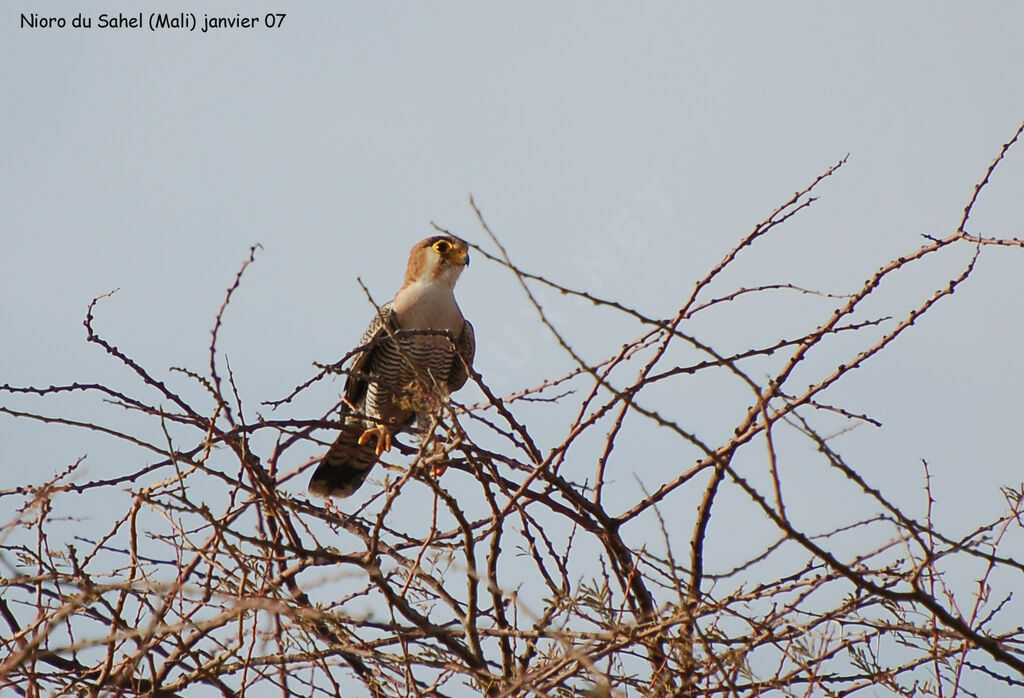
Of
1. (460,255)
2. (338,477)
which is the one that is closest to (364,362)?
(338,477)

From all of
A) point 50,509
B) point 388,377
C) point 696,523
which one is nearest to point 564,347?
point 696,523

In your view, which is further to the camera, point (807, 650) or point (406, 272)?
point (406, 272)

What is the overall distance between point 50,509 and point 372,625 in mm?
1179

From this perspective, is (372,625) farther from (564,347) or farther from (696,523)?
(696,523)

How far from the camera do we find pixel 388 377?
6.39 meters

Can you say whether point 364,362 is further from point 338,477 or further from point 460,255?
point 460,255

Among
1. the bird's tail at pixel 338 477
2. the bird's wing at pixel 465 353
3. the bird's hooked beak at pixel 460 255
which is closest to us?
the bird's tail at pixel 338 477

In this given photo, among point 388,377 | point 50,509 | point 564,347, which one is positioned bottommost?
point 564,347

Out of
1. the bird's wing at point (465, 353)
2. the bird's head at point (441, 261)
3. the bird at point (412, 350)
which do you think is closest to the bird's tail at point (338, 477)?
the bird at point (412, 350)

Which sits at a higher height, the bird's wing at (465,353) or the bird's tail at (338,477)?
the bird's wing at (465,353)

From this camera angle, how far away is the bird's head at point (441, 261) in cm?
643

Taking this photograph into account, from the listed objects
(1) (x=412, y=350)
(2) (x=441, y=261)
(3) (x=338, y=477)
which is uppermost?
(2) (x=441, y=261)

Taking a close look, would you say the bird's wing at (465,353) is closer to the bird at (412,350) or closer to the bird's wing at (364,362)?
the bird at (412,350)

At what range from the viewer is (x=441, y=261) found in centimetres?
644
